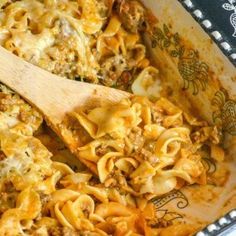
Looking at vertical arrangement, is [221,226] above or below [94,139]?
above

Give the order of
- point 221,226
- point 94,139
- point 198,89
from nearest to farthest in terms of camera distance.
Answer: point 221,226 < point 94,139 < point 198,89

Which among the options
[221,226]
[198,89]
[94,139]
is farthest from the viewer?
[198,89]

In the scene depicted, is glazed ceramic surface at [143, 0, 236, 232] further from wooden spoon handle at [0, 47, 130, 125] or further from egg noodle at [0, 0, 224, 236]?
wooden spoon handle at [0, 47, 130, 125]

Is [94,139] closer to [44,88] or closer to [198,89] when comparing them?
[44,88]

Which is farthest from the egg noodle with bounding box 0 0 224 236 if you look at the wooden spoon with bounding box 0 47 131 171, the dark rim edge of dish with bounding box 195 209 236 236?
the dark rim edge of dish with bounding box 195 209 236 236

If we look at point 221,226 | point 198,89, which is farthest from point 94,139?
point 221,226

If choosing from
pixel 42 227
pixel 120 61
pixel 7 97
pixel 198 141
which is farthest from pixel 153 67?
pixel 42 227
